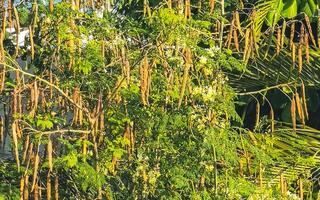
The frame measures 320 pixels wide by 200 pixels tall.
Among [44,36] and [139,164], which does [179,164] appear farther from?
[44,36]

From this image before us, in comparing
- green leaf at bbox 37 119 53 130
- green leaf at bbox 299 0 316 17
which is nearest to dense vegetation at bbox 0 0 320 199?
green leaf at bbox 37 119 53 130

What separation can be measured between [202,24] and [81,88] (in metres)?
0.88

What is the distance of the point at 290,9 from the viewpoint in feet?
22.1

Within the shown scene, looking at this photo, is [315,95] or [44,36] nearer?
[44,36]

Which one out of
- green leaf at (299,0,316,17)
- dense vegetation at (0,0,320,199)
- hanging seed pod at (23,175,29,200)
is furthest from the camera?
green leaf at (299,0,316,17)

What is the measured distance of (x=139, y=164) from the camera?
4.33 meters

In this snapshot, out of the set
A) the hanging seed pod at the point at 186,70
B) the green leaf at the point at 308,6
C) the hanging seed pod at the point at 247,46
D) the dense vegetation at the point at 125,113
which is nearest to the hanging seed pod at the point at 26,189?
the dense vegetation at the point at 125,113

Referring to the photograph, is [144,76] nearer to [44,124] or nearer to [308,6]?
[44,124]

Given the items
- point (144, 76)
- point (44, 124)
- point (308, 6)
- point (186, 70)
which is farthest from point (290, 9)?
point (44, 124)

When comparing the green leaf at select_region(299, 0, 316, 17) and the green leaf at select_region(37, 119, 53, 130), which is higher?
the green leaf at select_region(299, 0, 316, 17)

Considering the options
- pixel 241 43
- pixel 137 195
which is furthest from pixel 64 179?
pixel 241 43

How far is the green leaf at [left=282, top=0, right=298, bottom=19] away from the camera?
6672 mm

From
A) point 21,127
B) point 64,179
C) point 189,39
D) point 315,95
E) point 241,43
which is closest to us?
point 21,127

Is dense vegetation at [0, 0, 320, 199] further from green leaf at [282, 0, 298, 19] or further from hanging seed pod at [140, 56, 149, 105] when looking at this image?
green leaf at [282, 0, 298, 19]
